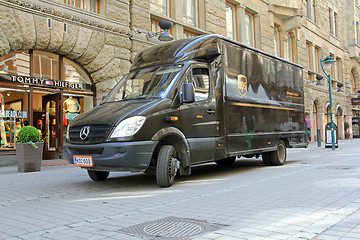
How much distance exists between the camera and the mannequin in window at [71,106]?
43.2 ft

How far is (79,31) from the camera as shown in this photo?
41.3 feet

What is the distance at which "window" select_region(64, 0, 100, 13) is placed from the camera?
1295cm

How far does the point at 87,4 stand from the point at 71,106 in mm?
3983

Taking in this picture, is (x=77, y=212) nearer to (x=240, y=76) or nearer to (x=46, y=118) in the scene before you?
(x=240, y=76)

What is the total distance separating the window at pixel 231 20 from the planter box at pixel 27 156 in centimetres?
1453

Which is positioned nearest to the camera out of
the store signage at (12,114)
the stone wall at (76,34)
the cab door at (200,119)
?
the cab door at (200,119)

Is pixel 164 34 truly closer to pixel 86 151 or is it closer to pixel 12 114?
pixel 12 114

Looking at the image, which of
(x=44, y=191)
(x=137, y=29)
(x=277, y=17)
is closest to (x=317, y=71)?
(x=277, y=17)

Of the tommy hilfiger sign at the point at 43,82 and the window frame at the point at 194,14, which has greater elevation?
the window frame at the point at 194,14

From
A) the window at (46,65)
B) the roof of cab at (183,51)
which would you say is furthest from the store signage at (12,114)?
the roof of cab at (183,51)

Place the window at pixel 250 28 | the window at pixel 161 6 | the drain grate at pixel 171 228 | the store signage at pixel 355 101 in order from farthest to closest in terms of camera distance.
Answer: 1. the store signage at pixel 355 101
2. the window at pixel 250 28
3. the window at pixel 161 6
4. the drain grate at pixel 171 228

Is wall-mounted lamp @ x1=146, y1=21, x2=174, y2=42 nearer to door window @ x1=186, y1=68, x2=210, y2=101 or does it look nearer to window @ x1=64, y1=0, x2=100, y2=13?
window @ x1=64, y1=0, x2=100, y2=13

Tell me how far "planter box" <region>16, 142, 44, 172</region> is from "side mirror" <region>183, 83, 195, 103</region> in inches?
198

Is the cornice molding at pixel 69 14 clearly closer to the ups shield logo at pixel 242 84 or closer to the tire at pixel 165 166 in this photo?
the ups shield logo at pixel 242 84
